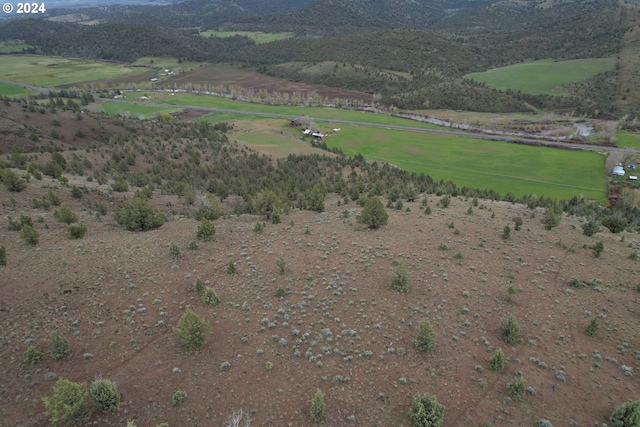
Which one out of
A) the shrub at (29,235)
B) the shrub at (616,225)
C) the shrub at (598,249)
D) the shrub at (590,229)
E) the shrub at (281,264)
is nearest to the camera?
the shrub at (281,264)

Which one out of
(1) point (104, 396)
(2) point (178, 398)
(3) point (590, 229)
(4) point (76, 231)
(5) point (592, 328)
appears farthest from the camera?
(3) point (590, 229)

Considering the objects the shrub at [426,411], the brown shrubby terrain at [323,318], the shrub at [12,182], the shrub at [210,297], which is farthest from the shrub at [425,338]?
the shrub at [12,182]

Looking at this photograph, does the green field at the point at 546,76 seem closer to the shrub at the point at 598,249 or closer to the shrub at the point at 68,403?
the shrub at the point at 598,249

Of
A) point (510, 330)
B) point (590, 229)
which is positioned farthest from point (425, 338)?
point (590, 229)

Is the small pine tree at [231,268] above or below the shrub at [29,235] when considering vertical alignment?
below

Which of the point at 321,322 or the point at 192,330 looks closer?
the point at 192,330

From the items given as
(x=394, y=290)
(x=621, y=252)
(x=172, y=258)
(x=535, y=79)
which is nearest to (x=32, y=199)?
(x=172, y=258)

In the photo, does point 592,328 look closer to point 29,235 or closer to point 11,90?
point 29,235
